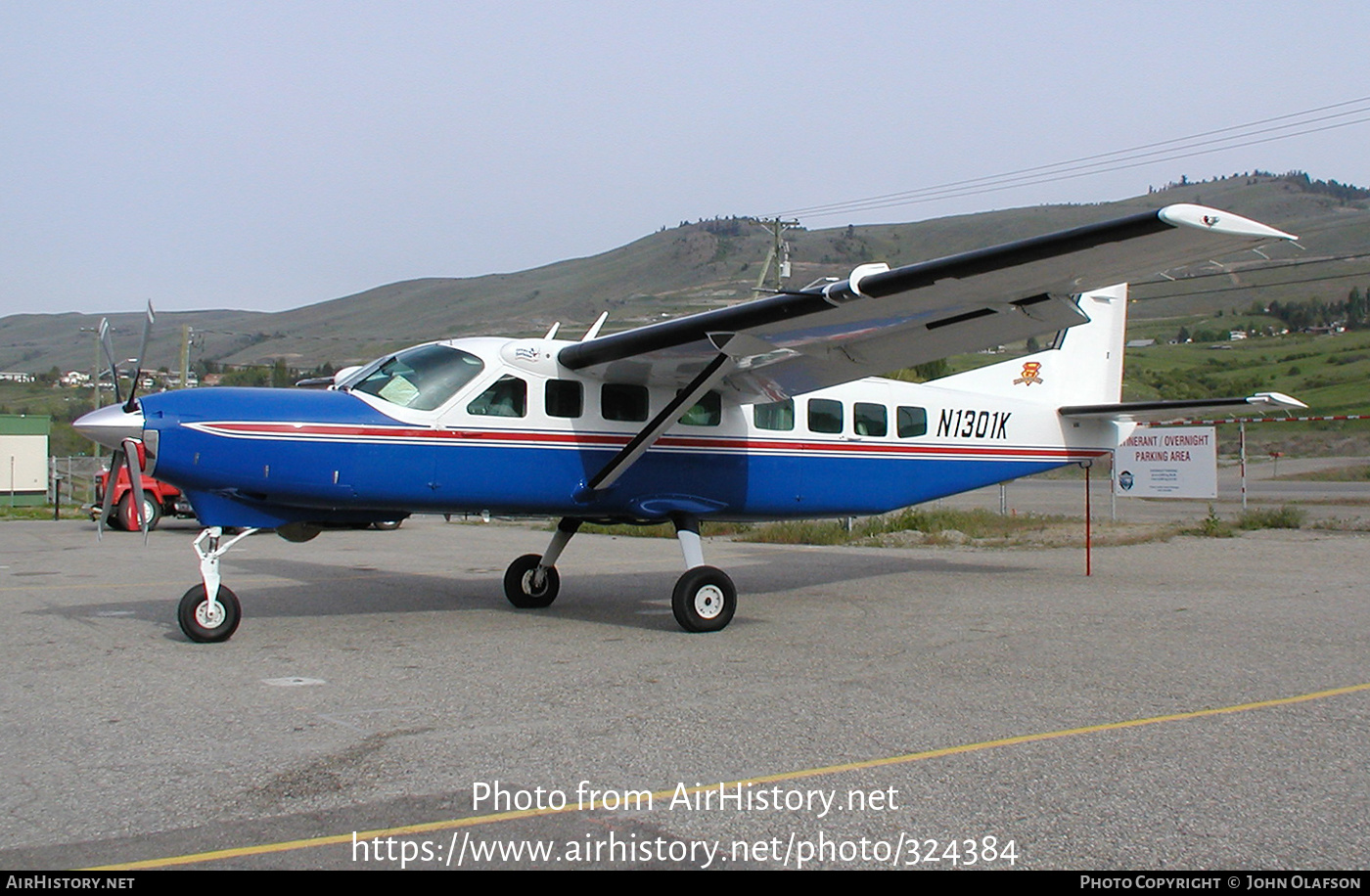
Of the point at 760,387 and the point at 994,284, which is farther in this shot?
the point at 760,387

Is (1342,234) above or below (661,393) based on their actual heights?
above

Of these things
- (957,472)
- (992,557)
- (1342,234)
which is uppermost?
(1342,234)

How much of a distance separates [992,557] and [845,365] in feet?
24.2

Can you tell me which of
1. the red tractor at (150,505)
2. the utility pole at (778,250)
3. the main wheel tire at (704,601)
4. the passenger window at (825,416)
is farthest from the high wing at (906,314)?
the utility pole at (778,250)

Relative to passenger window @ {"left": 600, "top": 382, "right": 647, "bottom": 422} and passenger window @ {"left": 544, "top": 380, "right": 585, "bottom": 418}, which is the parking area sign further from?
passenger window @ {"left": 544, "top": 380, "right": 585, "bottom": 418}

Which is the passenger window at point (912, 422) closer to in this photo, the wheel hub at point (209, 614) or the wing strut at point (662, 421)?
the wing strut at point (662, 421)

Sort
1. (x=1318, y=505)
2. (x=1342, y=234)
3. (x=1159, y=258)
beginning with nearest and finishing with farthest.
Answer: (x=1159, y=258), (x=1318, y=505), (x=1342, y=234)

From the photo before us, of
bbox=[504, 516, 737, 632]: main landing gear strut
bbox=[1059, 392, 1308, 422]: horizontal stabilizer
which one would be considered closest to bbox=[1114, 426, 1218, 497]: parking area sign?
bbox=[1059, 392, 1308, 422]: horizontal stabilizer

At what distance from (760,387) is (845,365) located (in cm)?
89

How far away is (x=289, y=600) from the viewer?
37.8 ft

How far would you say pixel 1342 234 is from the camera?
5561 inches
